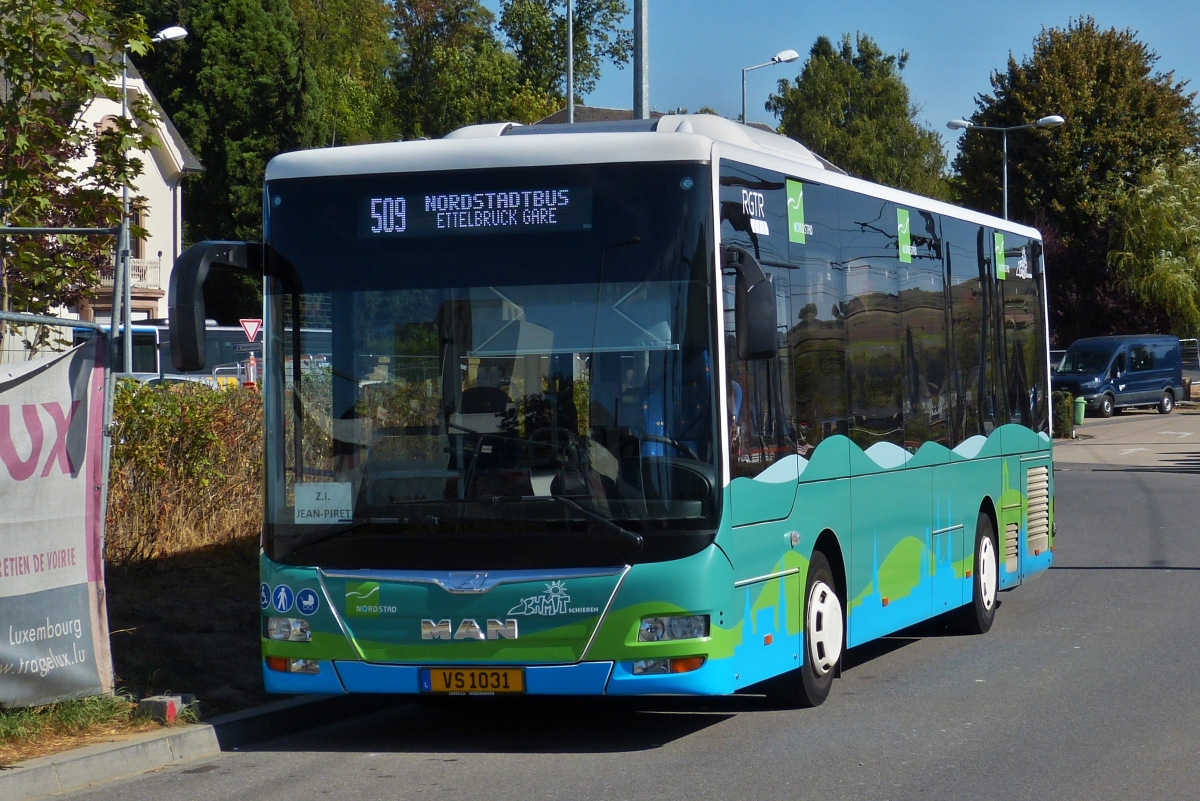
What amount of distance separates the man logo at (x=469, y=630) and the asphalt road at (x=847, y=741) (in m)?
0.63

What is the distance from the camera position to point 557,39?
8438cm

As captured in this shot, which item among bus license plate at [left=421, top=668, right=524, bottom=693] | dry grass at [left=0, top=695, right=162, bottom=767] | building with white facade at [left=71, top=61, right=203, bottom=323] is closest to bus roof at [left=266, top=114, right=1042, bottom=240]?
bus license plate at [left=421, top=668, right=524, bottom=693]

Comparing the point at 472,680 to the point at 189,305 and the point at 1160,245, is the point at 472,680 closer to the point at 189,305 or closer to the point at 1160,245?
the point at 189,305

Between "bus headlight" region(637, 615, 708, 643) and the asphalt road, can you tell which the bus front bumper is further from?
the asphalt road

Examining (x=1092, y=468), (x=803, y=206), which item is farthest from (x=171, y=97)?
(x=803, y=206)

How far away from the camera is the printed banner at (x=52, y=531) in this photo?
783 cm

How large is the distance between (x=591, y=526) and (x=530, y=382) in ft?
2.47

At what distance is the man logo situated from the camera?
25.3ft

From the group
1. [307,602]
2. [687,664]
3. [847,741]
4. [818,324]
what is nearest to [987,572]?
[818,324]

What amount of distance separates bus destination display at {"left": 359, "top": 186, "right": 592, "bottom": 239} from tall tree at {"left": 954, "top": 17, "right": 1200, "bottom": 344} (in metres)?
53.2

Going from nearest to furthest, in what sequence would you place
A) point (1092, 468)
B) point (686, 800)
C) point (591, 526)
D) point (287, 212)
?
point (686, 800) < point (591, 526) < point (287, 212) < point (1092, 468)

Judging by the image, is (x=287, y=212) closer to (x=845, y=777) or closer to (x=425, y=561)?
(x=425, y=561)

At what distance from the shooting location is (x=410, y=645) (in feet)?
25.6

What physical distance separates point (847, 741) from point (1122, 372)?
42.8 m
